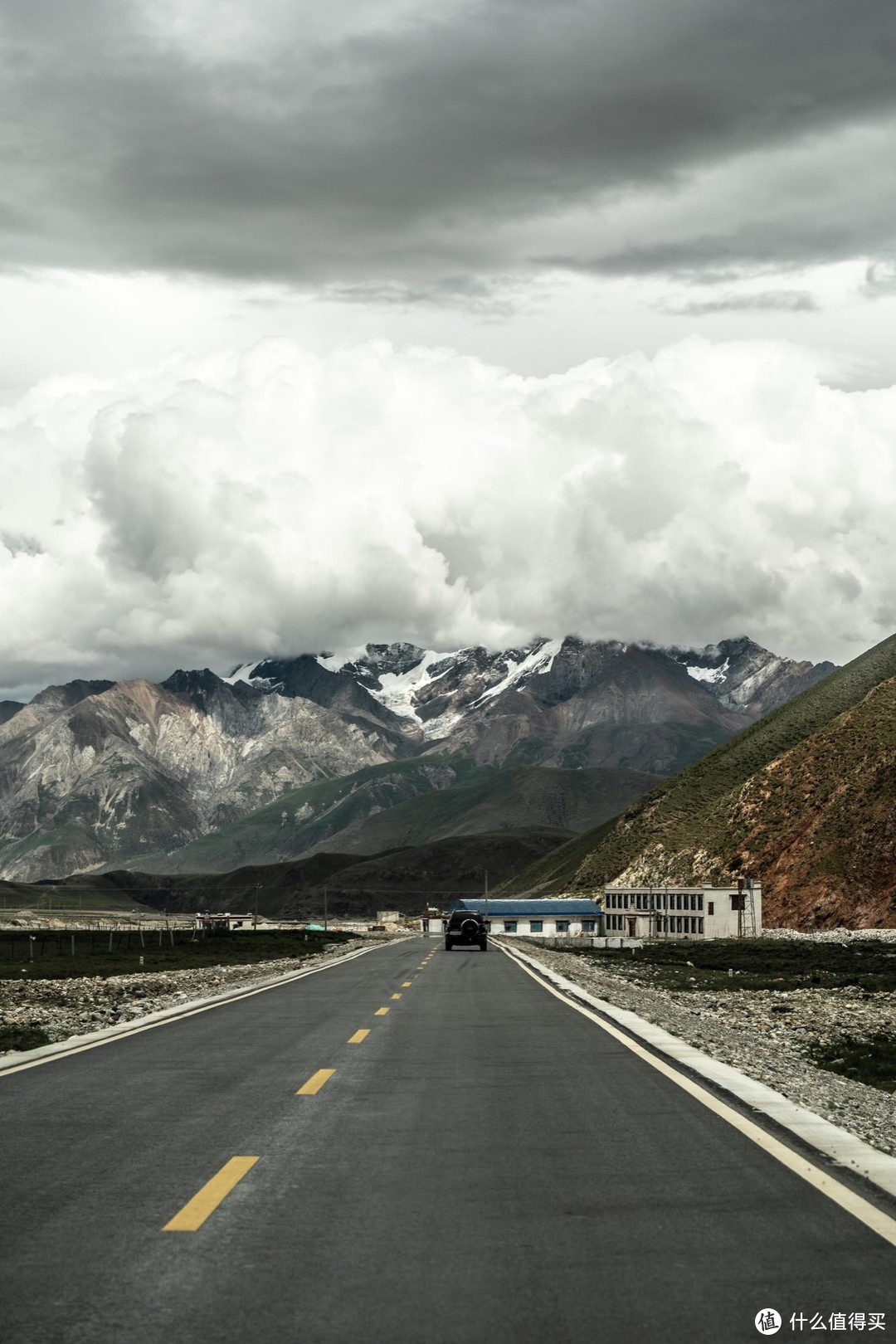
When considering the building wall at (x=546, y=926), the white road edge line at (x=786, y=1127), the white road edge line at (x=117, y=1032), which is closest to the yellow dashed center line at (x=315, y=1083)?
the white road edge line at (x=117, y=1032)

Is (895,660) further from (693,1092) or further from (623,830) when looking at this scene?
(693,1092)

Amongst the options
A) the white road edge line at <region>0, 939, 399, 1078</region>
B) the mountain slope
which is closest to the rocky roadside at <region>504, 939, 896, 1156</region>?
the white road edge line at <region>0, 939, 399, 1078</region>

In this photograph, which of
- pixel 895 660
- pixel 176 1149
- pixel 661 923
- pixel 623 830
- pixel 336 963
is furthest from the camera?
pixel 623 830

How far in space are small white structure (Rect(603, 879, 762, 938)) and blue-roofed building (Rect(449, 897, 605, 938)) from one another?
22.4 feet

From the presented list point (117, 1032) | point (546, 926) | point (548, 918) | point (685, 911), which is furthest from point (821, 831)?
point (117, 1032)

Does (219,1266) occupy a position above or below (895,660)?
below

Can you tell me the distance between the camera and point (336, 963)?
2347 inches

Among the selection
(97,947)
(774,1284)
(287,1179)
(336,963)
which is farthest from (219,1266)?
(97,947)

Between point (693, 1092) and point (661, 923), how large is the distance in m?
133

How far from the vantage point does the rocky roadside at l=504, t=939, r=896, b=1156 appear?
1513 cm

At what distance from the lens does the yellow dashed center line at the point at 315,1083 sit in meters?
15.4

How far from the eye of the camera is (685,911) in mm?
137875

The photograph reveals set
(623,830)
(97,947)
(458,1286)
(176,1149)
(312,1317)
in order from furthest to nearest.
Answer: (623,830) → (97,947) → (176,1149) → (458,1286) → (312,1317)

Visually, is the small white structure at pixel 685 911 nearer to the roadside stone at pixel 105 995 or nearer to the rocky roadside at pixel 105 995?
the roadside stone at pixel 105 995
